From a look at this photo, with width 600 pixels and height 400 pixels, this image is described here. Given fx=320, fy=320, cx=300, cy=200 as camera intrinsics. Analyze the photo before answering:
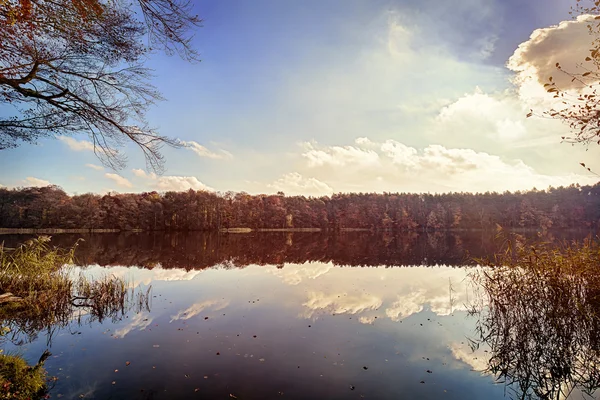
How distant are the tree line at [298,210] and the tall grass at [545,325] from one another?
77674 mm

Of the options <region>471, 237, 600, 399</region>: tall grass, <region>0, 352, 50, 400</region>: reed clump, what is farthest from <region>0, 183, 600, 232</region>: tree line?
<region>471, 237, 600, 399</region>: tall grass

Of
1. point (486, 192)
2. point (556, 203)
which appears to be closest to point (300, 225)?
point (486, 192)

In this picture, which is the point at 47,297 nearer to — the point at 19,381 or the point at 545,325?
the point at 19,381

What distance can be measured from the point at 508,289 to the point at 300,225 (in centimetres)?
9190

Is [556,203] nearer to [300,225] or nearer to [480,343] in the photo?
[300,225]

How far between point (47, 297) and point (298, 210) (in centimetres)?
9021

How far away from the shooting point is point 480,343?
7855 mm

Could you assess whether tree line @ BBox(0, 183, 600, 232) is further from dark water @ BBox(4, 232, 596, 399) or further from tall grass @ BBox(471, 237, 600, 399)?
tall grass @ BBox(471, 237, 600, 399)

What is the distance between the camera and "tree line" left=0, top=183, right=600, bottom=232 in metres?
69.2

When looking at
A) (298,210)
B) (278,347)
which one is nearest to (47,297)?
(278,347)

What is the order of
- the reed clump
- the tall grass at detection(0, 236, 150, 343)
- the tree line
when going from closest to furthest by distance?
the reed clump, the tall grass at detection(0, 236, 150, 343), the tree line

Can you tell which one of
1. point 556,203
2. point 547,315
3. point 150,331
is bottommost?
point 150,331

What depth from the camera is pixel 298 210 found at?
100 m

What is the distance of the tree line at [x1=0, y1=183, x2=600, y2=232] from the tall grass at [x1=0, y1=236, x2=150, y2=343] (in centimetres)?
6966
